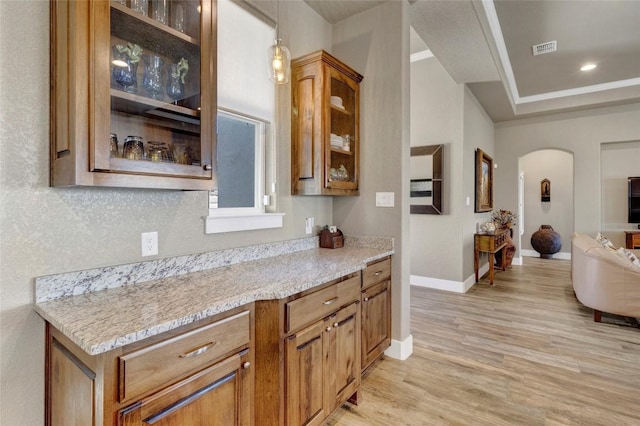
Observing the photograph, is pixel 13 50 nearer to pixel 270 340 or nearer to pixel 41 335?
pixel 41 335

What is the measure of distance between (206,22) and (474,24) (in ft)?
8.88

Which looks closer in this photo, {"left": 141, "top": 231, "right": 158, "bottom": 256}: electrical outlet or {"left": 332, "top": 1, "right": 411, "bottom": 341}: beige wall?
{"left": 141, "top": 231, "right": 158, "bottom": 256}: electrical outlet

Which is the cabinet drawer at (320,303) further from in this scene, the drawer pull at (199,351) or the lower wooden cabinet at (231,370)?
the drawer pull at (199,351)

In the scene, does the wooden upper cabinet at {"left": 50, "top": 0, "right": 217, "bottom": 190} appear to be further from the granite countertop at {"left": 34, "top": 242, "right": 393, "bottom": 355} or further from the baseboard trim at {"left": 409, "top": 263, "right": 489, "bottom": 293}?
the baseboard trim at {"left": 409, "top": 263, "right": 489, "bottom": 293}

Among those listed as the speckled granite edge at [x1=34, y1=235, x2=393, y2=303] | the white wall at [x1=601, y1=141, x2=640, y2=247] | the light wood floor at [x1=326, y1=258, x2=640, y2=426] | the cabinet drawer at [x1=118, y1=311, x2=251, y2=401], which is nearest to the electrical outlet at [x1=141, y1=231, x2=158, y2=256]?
the speckled granite edge at [x1=34, y1=235, x2=393, y2=303]

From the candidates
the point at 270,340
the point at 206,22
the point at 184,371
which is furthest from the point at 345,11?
the point at 184,371

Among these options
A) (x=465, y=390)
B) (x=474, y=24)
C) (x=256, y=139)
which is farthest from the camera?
(x=474, y=24)

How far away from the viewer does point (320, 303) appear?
1692 mm

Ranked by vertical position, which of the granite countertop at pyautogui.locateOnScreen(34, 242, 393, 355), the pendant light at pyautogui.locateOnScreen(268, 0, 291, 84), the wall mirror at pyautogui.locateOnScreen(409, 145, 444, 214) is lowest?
the granite countertop at pyautogui.locateOnScreen(34, 242, 393, 355)

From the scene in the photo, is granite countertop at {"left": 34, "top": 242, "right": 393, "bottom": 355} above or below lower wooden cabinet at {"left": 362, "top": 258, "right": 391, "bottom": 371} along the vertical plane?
above

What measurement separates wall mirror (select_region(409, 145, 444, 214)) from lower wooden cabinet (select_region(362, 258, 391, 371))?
2.51 metres

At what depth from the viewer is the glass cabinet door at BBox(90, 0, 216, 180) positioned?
4.19 ft

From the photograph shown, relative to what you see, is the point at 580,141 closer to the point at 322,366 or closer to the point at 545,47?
the point at 545,47

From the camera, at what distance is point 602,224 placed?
20.2 ft
